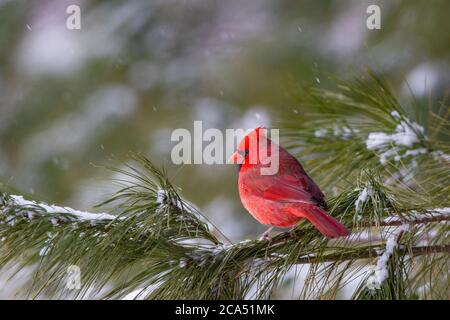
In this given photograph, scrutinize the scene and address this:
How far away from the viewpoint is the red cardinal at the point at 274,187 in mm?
2027

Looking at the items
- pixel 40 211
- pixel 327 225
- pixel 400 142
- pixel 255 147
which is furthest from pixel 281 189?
pixel 40 211

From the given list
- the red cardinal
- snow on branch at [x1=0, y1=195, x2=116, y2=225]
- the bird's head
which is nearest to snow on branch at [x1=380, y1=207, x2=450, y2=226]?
the red cardinal

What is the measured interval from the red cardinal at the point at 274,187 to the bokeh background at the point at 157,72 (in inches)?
81.6

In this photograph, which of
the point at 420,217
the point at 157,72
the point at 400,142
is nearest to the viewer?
the point at 420,217

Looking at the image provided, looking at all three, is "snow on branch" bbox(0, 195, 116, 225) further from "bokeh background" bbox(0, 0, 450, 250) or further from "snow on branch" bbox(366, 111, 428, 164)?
"bokeh background" bbox(0, 0, 450, 250)

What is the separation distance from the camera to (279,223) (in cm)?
222

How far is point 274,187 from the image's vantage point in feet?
7.38

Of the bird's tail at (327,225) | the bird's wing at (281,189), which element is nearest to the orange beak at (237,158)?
the bird's wing at (281,189)

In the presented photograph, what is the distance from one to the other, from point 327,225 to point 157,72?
365 cm

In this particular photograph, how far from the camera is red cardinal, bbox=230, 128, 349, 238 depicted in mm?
2027

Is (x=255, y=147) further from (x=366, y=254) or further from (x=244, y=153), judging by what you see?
(x=366, y=254)

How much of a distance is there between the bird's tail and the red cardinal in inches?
0.8

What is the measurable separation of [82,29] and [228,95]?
1181mm
